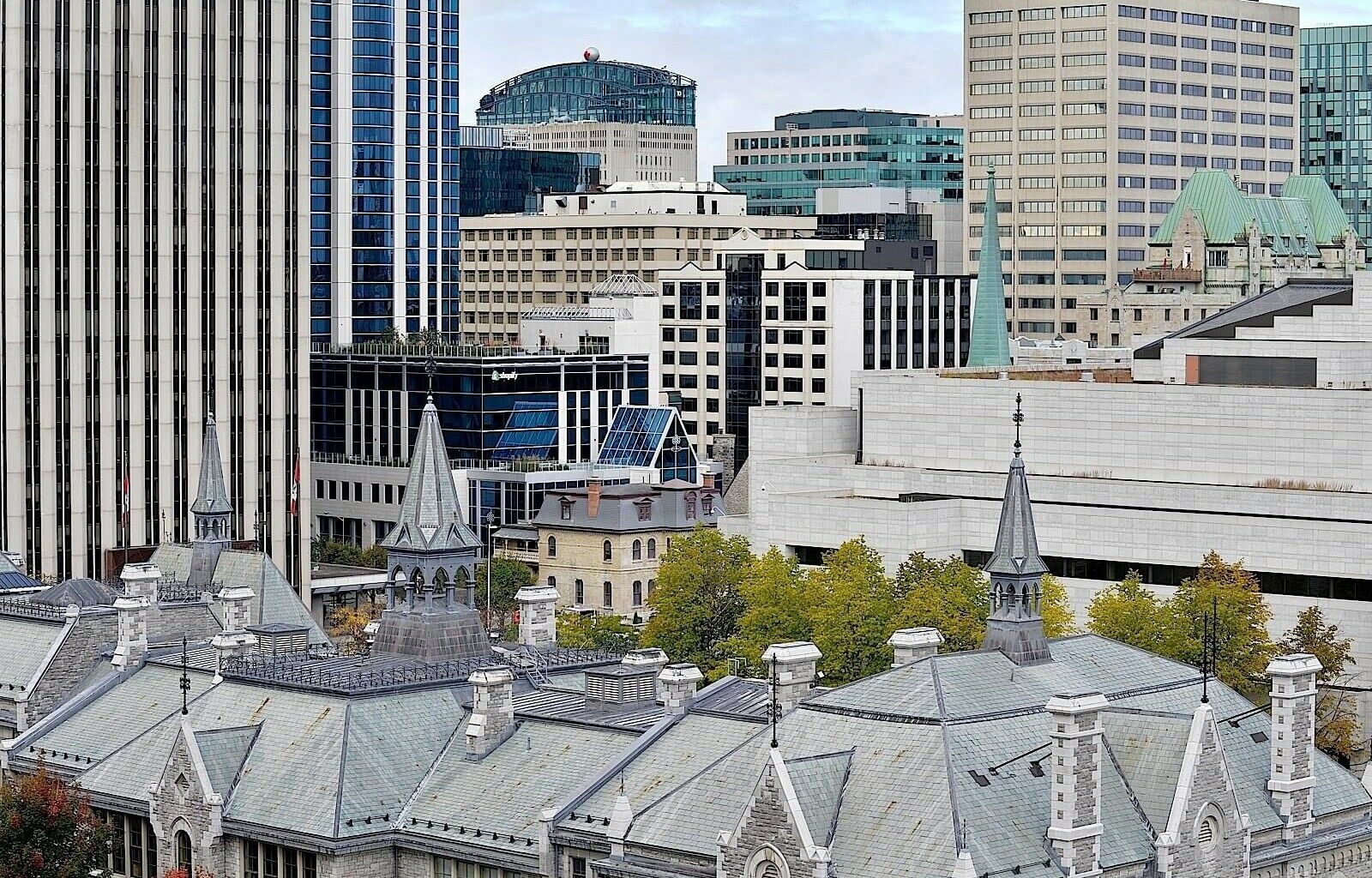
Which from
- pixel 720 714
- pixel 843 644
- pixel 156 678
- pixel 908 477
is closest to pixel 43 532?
pixel 908 477

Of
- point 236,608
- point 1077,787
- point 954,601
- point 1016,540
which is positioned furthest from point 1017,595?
point 954,601

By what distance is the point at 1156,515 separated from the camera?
162875 millimetres

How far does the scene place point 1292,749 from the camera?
90688 mm

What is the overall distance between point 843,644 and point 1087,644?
45.6 m

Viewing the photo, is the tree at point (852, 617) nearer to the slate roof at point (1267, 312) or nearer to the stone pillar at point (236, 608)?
the stone pillar at point (236, 608)

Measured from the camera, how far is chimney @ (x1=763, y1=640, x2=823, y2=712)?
93.6m

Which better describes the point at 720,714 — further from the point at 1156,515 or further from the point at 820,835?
the point at 1156,515

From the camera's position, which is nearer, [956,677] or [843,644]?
[956,677]

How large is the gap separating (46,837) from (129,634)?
58.1 feet

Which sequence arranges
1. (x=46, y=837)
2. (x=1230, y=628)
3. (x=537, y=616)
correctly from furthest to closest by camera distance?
(x=1230, y=628) → (x=537, y=616) → (x=46, y=837)

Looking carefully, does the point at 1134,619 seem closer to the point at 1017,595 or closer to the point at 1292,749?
the point at 1017,595

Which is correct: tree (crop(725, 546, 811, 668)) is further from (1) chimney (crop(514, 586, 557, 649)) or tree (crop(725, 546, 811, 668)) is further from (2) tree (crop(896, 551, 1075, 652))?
(1) chimney (crop(514, 586, 557, 649))

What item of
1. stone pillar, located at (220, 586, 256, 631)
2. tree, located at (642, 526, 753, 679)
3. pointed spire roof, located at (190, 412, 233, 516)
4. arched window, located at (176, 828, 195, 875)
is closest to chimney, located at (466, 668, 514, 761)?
arched window, located at (176, 828, 195, 875)

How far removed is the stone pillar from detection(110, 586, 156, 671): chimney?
16.5ft
